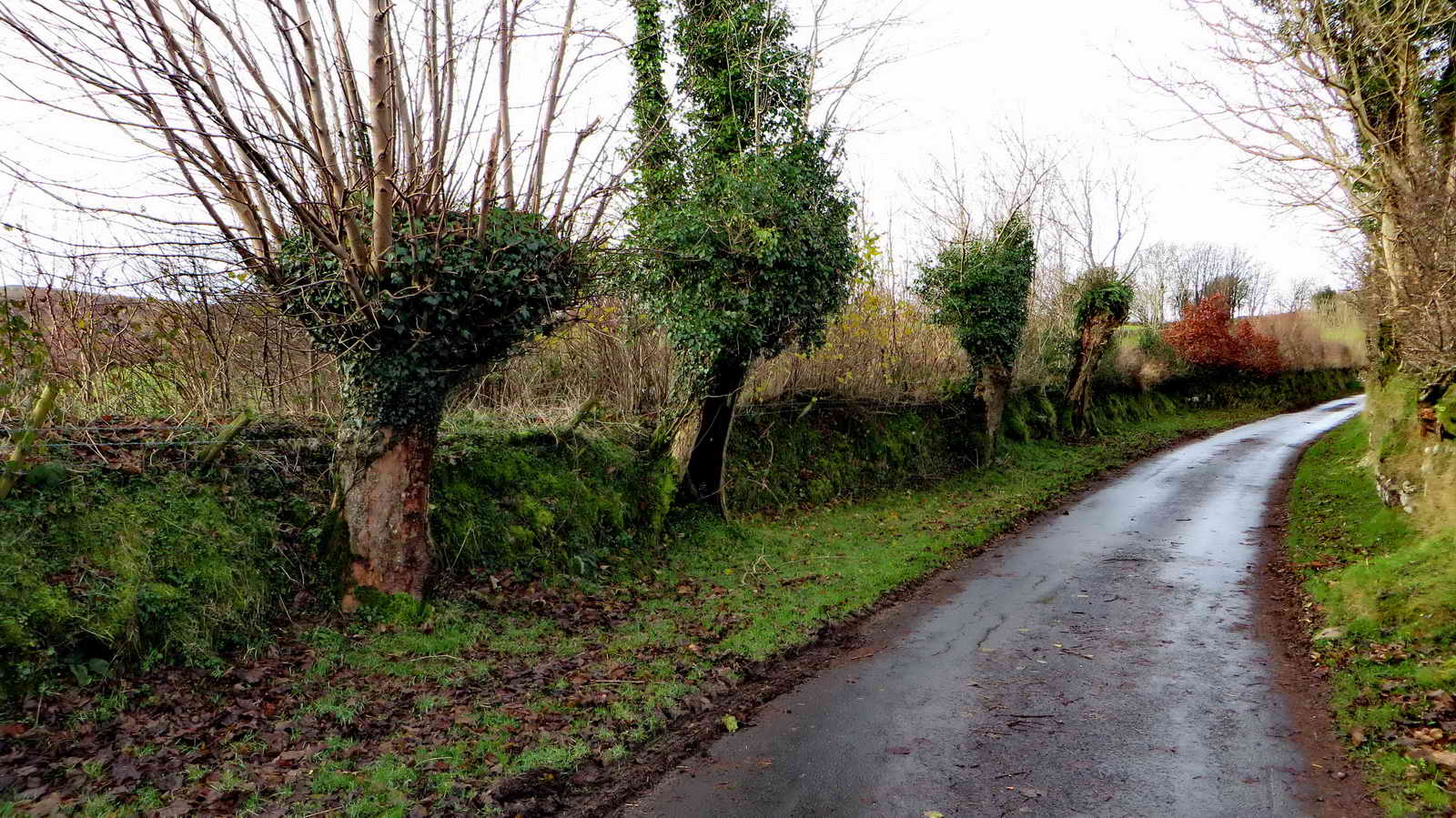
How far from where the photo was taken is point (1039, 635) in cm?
787

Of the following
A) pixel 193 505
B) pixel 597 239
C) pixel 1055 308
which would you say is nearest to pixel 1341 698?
pixel 597 239

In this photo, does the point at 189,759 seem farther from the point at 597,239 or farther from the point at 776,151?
the point at 776,151

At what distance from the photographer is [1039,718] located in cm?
591

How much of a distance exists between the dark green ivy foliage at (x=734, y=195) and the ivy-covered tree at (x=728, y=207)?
0.06ft

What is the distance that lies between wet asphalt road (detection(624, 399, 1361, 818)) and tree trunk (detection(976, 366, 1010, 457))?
9.37 m

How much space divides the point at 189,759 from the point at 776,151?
1020cm

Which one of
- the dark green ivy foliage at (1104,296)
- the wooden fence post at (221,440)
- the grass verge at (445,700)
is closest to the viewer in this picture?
the grass verge at (445,700)

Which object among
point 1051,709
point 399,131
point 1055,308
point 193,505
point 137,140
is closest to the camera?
point 137,140

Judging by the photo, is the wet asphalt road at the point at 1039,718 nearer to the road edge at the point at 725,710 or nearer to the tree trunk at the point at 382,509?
the road edge at the point at 725,710

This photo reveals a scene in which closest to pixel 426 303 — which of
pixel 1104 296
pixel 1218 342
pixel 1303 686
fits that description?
pixel 1303 686

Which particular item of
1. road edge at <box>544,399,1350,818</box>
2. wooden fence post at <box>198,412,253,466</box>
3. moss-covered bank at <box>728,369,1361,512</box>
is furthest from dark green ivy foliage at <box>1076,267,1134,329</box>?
wooden fence post at <box>198,412,253,466</box>

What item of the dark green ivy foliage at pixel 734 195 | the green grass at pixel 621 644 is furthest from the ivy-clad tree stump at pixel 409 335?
the dark green ivy foliage at pixel 734 195

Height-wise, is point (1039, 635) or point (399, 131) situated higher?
point (399, 131)

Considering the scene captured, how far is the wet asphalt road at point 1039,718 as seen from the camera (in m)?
4.81
